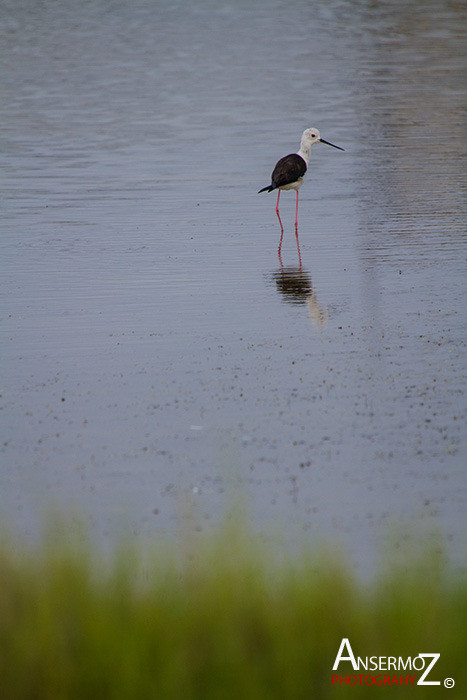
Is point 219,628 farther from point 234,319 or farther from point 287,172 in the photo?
point 287,172

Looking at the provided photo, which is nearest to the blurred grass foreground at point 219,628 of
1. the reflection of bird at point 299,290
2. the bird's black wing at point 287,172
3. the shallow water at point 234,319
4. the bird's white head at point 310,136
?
the shallow water at point 234,319

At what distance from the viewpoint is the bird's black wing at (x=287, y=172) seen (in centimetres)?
1706

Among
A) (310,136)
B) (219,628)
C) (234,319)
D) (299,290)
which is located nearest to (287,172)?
(310,136)

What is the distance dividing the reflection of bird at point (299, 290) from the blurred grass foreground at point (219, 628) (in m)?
6.56

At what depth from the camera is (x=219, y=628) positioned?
4961 millimetres

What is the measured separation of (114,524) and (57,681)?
2430 millimetres

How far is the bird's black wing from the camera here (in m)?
17.1

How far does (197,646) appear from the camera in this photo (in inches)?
194

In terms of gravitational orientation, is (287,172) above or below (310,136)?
below

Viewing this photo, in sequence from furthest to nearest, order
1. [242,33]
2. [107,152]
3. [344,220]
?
[242,33]
[107,152]
[344,220]

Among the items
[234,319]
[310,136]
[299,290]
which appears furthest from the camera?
[310,136]

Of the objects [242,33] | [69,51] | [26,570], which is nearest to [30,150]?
[26,570]

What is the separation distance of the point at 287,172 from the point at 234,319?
571cm

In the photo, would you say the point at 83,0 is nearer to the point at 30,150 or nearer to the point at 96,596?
the point at 30,150
